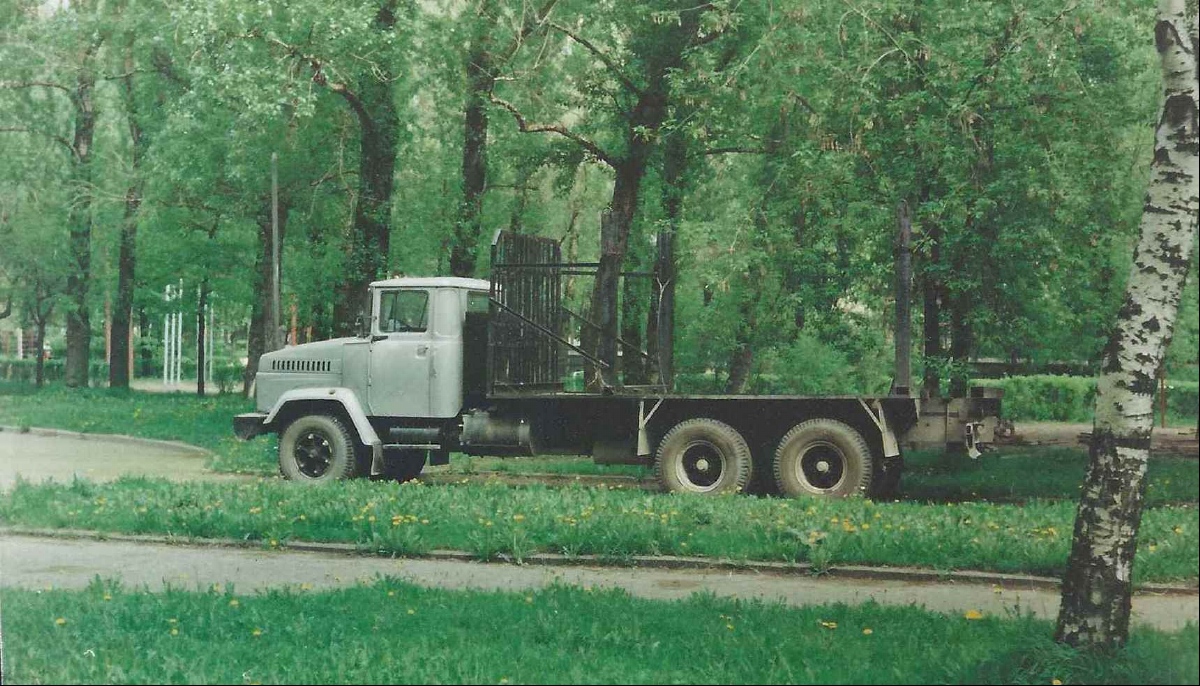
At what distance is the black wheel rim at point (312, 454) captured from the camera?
1485 centimetres

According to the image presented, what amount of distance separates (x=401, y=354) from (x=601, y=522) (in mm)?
5189

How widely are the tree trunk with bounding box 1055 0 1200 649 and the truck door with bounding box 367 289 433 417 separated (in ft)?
31.3

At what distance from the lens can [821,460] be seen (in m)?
13.5

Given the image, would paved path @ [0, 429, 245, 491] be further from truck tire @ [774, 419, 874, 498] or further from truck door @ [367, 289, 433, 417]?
truck tire @ [774, 419, 874, 498]

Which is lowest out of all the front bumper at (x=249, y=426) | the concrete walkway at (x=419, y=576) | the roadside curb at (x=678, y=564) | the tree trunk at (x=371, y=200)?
the concrete walkway at (x=419, y=576)

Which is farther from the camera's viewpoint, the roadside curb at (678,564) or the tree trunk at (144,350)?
the tree trunk at (144,350)

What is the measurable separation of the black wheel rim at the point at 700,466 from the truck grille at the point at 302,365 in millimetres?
4405

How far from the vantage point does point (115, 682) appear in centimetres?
616

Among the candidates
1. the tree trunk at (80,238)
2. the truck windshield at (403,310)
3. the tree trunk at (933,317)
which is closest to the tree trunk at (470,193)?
the truck windshield at (403,310)

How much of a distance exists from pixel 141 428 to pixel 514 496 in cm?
1335

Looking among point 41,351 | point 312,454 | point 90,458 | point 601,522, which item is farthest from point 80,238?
point 601,522

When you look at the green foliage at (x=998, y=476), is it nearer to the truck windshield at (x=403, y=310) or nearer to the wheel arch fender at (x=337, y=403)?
the truck windshield at (x=403, y=310)

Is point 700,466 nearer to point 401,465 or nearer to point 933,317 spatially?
point 933,317

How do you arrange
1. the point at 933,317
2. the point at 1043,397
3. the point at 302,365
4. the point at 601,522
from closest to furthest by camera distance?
the point at 601,522 < the point at 302,365 < the point at 933,317 < the point at 1043,397
